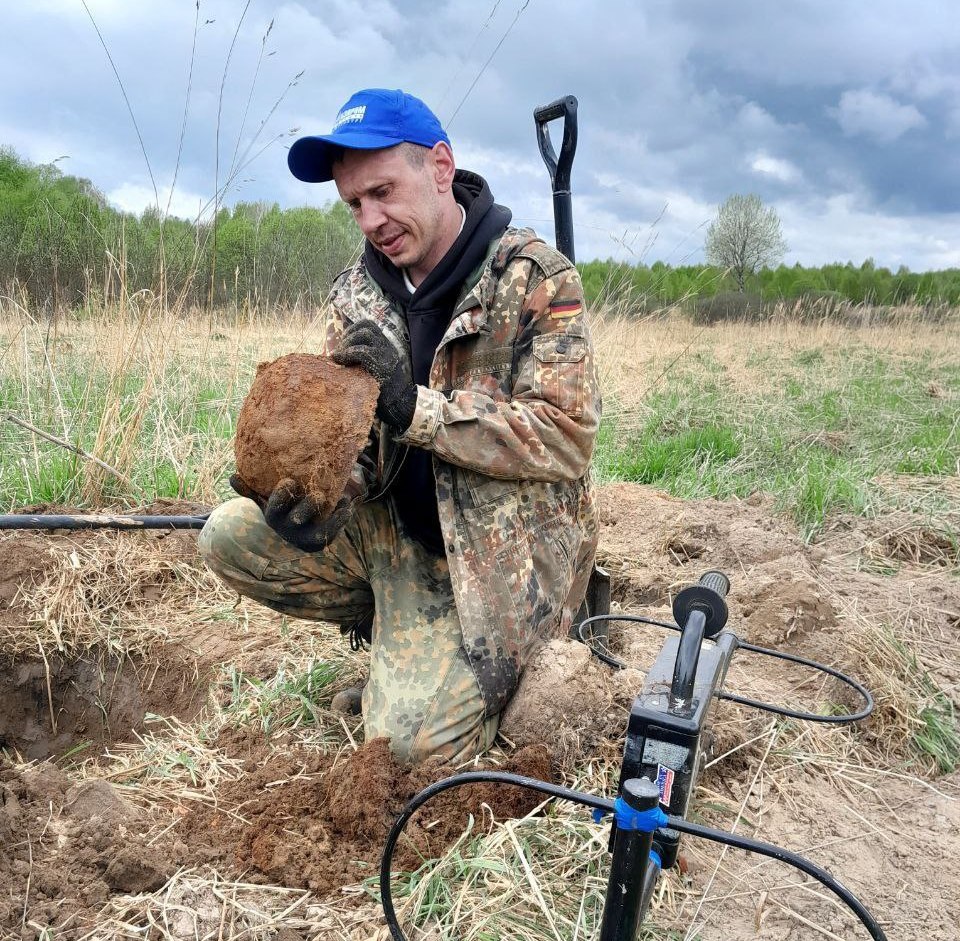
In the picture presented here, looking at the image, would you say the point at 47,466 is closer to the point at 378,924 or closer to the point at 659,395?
the point at 378,924

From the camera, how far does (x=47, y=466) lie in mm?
3441

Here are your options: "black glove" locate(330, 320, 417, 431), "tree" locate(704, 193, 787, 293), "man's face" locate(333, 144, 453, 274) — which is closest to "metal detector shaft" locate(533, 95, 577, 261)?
"man's face" locate(333, 144, 453, 274)

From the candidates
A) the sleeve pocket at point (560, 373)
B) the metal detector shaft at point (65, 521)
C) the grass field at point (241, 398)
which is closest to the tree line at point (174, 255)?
the grass field at point (241, 398)

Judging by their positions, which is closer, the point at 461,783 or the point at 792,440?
the point at 461,783

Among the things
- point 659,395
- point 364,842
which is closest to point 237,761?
point 364,842

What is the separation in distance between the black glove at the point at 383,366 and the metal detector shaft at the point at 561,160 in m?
1.08

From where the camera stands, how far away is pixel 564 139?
8.68 feet

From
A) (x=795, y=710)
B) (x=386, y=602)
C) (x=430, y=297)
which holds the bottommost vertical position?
(x=795, y=710)

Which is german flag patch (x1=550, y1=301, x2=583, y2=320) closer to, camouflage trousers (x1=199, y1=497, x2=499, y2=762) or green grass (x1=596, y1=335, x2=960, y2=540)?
camouflage trousers (x1=199, y1=497, x2=499, y2=762)

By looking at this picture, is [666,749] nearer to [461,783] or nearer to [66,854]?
[461,783]

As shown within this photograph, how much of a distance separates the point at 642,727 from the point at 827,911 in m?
0.69

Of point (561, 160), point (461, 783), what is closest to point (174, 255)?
point (561, 160)

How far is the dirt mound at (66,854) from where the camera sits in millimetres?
1515

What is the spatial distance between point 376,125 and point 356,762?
155 centimetres
